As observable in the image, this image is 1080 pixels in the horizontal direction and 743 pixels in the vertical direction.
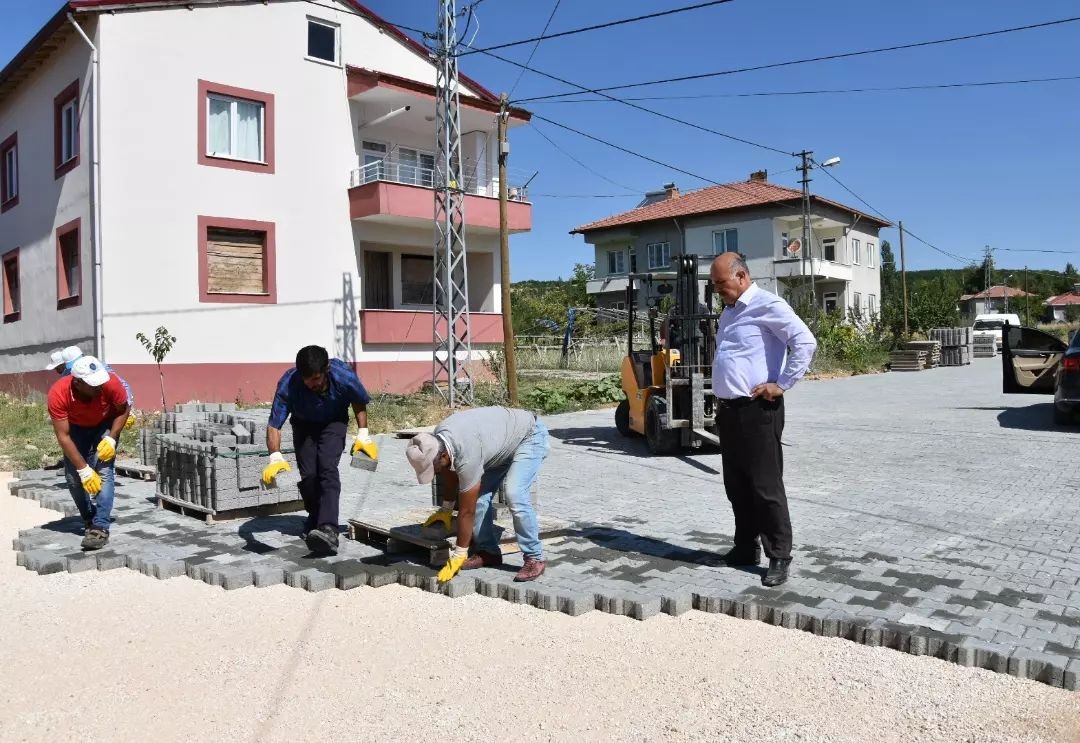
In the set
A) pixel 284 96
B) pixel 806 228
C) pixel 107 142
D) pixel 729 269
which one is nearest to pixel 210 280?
pixel 107 142

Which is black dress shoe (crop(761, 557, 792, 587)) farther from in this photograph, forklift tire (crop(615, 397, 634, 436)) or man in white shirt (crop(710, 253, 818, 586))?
forklift tire (crop(615, 397, 634, 436))

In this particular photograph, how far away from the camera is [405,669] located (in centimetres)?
440

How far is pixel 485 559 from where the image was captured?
6.12 m

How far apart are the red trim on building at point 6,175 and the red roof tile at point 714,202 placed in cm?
3073

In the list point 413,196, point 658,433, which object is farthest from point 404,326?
point 658,433

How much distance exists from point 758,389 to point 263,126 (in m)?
17.2

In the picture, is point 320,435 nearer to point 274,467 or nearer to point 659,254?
point 274,467

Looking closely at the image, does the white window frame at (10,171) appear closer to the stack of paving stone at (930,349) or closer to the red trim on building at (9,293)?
the red trim on building at (9,293)

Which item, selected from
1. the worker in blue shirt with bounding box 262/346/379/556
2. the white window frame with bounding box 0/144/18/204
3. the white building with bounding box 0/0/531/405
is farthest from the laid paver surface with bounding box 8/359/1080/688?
the white window frame with bounding box 0/144/18/204

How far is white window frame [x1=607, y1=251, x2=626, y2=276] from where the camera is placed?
49719 millimetres

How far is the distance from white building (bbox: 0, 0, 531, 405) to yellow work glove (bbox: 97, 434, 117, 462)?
11.7 metres

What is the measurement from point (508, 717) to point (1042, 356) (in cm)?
1429

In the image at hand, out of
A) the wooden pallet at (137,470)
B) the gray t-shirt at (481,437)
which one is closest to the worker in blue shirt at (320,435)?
the gray t-shirt at (481,437)

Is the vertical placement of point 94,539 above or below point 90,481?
below
